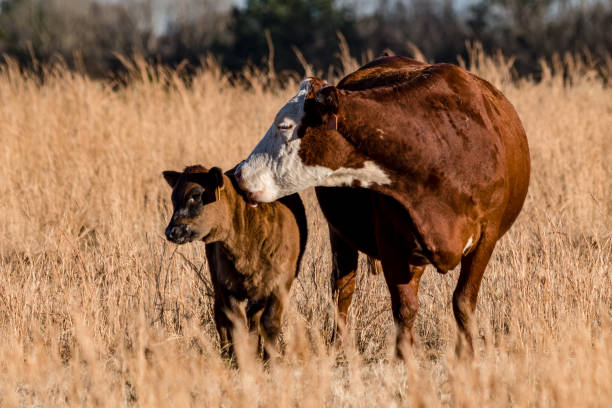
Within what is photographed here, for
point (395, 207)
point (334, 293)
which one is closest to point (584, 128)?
point (334, 293)

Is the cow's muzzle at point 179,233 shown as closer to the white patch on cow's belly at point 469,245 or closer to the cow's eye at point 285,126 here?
the cow's eye at point 285,126

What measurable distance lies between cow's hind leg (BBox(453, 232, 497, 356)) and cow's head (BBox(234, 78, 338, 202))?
98 centimetres

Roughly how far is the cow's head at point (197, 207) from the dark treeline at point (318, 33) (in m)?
20.3

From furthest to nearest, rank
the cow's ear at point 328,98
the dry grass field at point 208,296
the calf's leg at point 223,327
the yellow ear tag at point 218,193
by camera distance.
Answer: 1. the calf's leg at point 223,327
2. the yellow ear tag at point 218,193
3. the dry grass field at point 208,296
4. the cow's ear at point 328,98

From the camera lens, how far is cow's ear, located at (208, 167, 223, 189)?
422cm

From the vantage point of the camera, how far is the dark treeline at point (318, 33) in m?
29.6

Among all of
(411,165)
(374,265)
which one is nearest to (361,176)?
(411,165)

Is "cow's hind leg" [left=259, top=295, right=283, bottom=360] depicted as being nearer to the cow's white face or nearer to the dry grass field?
the dry grass field

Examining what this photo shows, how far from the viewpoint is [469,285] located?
441 centimetres

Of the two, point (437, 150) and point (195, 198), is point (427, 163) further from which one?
point (195, 198)

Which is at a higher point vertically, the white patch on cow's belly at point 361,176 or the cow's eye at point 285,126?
the cow's eye at point 285,126

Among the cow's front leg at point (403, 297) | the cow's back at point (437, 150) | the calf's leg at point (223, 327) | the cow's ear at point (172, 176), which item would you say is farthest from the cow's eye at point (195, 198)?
the cow's front leg at point (403, 297)

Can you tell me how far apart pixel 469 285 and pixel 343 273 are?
1.06 m

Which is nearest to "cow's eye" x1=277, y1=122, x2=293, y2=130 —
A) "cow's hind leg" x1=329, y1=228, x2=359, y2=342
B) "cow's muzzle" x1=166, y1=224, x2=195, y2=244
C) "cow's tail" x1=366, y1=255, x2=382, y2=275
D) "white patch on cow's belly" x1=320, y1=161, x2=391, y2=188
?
"white patch on cow's belly" x1=320, y1=161, x2=391, y2=188
